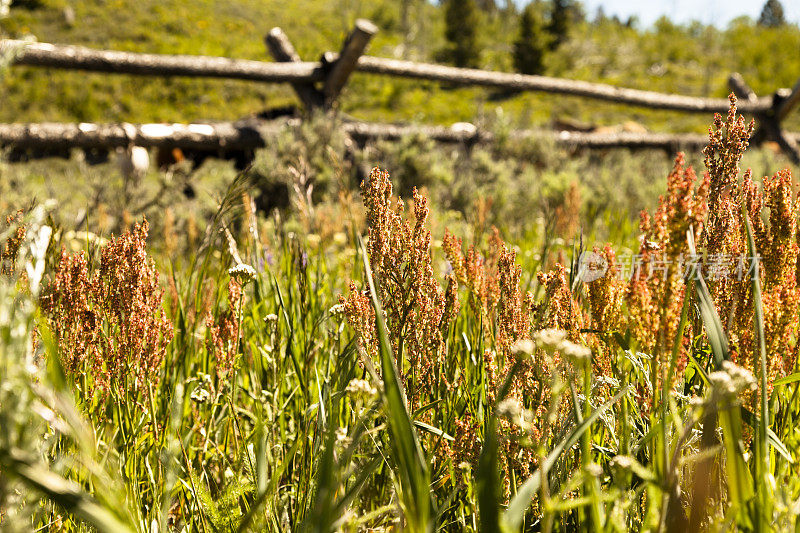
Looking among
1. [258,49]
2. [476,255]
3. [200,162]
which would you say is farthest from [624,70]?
[476,255]

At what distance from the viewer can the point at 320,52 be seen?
3534 cm

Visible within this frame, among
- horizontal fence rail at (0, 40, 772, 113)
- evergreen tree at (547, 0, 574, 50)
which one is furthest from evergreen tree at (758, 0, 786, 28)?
horizontal fence rail at (0, 40, 772, 113)

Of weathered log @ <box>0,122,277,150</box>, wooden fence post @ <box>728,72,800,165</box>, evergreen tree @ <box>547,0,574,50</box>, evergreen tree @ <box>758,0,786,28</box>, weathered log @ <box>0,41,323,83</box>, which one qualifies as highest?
evergreen tree @ <box>758,0,786,28</box>

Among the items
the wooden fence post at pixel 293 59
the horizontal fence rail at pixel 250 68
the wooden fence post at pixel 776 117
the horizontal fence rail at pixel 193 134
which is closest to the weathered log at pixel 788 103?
the wooden fence post at pixel 776 117

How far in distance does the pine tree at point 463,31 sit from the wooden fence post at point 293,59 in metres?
35.1

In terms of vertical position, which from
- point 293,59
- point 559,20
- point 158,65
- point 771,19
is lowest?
point 158,65

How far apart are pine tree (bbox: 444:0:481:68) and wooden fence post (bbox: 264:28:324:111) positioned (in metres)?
35.1

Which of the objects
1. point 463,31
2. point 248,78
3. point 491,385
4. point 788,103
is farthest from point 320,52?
point 491,385

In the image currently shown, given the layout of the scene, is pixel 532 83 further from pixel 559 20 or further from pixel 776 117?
pixel 559 20

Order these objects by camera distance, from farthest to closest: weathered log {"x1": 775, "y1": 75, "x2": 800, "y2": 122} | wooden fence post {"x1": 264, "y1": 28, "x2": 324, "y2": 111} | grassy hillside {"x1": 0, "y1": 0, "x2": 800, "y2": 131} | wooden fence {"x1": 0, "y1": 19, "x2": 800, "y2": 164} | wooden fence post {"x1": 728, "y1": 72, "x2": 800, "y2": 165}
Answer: grassy hillside {"x1": 0, "y1": 0, "x2": 800, "y2": 131} → wooden fence post {"x1": 728, "y1": 72, "x2": 800, "y2": 165} → weathered log {"x1": 775, "y1": 75, "x2": 800, "y2": 122} → wooden fence post {"x1": 264, "y1": 28, "x2": 324, "y2": 111} → wooden fence {"x1": 0, "y1": 19, "x2": 800, "y2": 164}

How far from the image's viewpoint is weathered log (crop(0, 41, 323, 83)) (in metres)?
5.43

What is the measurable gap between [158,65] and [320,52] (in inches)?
1250

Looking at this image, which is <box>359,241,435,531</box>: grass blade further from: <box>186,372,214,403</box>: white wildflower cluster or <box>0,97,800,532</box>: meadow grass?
<box>186,372,214,403</box>: white wildflower cluster

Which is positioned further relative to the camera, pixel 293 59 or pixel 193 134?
pixel 293 59
